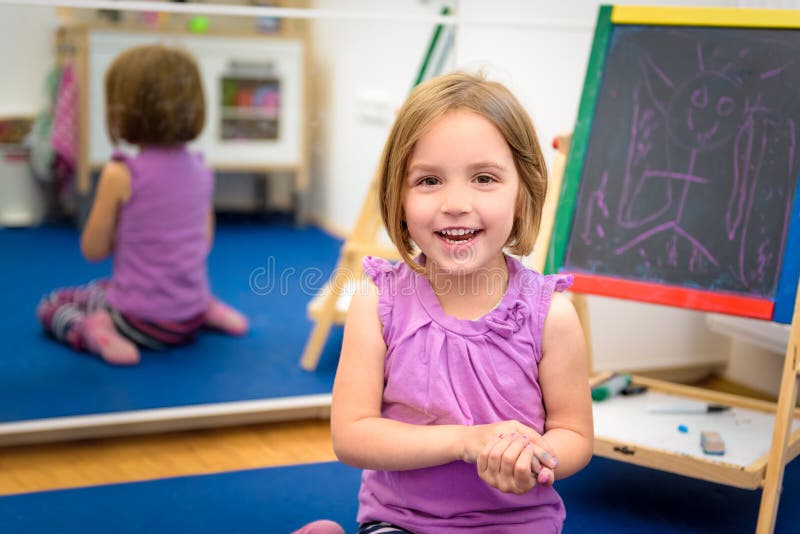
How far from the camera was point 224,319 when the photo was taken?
2.74 metres

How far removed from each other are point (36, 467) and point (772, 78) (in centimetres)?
173

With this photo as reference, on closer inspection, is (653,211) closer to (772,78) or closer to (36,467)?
(772,78)

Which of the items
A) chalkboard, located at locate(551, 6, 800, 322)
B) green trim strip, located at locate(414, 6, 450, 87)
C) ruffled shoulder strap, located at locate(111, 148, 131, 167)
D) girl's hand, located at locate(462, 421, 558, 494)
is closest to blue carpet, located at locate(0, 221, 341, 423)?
ruffled shoulder strap, located at locate(111, 148, 131, 167)

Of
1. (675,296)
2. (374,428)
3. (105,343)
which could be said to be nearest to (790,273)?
(675,296)

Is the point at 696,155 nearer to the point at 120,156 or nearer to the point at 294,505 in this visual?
the point at 294,505

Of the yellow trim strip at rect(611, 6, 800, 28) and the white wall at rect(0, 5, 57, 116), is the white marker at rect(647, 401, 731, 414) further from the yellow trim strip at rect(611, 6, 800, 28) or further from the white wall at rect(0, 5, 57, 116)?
the white wall at rect(0, 5, 57, 116)

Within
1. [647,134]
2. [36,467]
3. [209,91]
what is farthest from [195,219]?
[647,134]

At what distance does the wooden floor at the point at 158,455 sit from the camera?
205 centimetres

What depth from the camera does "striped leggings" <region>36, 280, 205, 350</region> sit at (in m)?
2.45

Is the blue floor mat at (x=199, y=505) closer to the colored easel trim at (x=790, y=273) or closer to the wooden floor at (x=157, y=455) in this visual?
the wooden floor at (x=157, y=455)

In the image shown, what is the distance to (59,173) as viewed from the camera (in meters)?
2.38

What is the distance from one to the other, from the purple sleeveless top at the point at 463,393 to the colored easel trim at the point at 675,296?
2.54ft

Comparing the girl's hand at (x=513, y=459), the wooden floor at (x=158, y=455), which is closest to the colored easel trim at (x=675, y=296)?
the wooden floor at (x=158, y=455)

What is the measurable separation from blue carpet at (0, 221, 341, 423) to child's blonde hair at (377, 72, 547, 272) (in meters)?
1.25
